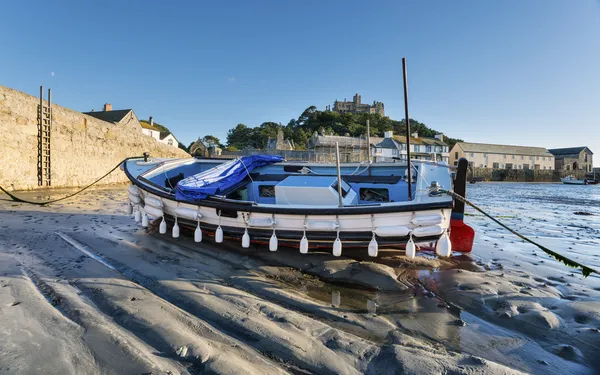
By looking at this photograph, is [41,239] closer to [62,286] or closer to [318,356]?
[62,286]

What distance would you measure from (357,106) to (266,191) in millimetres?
140888

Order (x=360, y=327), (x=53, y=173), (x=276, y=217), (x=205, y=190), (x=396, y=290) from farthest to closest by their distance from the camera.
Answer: (x=53, y=173) → (x=205, y=190) → (x=276, y=217) → (x=396, y=290) → (x=360, y=327)

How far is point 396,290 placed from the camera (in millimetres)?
4246

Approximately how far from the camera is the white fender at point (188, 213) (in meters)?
5.70

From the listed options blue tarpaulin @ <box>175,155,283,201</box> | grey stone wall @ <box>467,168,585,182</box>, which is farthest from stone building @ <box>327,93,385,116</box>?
blue tarpaulin @ <box>175,155,283,201</box>

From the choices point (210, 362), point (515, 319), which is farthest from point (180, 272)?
point (515, 319)

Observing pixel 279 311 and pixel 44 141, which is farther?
pixel 44 141

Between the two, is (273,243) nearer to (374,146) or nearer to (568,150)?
(374,146)

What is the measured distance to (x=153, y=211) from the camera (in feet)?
20.8

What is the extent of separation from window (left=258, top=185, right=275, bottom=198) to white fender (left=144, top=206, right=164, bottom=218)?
214 cm

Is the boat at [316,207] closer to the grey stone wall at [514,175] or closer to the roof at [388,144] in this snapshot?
the roof at [388,144]

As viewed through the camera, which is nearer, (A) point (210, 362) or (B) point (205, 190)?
(A) point (210, 362)

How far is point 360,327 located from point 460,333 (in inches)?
42.1

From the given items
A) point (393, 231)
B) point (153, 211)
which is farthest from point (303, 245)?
point (153, 211)
